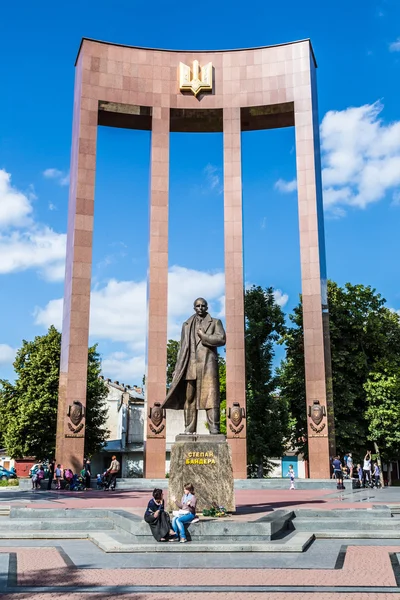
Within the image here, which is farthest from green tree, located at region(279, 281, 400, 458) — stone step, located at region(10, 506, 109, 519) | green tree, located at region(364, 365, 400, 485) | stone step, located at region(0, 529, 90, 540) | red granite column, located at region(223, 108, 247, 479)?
stone step, located at region(0, 529, 90, 540)

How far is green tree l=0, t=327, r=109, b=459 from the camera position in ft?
125

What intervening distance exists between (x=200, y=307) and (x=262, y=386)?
22944mm

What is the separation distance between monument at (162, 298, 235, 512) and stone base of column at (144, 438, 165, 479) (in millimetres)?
15741

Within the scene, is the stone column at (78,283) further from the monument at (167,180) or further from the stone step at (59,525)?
the stone step at (59,525)

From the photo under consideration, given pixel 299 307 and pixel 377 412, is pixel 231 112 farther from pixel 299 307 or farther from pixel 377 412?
pixel 377 412

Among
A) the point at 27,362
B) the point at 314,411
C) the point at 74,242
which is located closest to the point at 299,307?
the point at 314,411

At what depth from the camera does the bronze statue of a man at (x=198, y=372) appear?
1360 cm

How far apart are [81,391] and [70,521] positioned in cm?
1552

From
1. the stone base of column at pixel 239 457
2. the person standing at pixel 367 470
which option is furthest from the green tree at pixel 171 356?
the person standing at pixel 367 470

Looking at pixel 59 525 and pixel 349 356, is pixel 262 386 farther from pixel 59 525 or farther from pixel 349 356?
pixel 59 525

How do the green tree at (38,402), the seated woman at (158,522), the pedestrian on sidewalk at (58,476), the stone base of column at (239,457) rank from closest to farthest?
1. the seated woman at (158,522)
2. the pedestrian on sidewalk at (58,476)
3. the stone base of column at (239,457)
4. the green tree at (38,402)

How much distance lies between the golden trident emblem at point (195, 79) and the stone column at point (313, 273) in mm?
4945

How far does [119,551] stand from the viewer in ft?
34.6

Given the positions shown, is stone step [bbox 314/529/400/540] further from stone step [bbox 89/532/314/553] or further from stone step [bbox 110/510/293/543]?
stone step [bbox 89/532/314/553]
